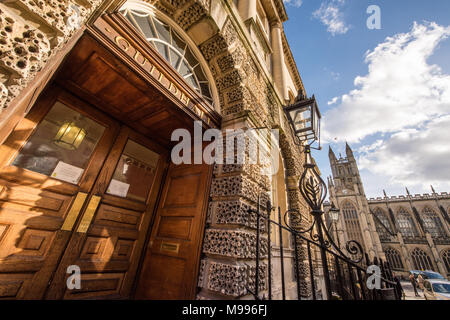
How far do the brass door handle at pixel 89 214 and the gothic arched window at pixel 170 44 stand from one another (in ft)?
7.33

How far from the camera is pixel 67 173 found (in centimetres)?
220

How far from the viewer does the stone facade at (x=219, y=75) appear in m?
1.01

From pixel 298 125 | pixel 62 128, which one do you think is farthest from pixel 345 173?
pixel 62 128

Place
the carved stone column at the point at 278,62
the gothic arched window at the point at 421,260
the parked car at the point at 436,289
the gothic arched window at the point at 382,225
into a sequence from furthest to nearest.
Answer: the gothic arched window at the point at 382,225 < the gothic arched window at the point at 421,260 < the parked car at the point at 436,289 < the carved stone column at the point at 278,62

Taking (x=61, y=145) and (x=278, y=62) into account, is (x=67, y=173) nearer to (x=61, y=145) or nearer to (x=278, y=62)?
(x=61, y=145)

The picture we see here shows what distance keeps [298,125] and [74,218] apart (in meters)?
3.45

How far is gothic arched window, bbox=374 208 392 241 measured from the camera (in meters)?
34.3

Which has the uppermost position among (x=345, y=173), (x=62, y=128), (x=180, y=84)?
(x=345, y=173)

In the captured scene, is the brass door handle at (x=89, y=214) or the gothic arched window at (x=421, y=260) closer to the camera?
the brass door handle at (x=89, y=214)

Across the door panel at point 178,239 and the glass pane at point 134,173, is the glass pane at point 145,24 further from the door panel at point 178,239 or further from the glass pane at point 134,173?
the door panel at point 178,239

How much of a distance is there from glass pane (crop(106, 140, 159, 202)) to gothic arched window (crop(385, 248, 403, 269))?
46.6 meters

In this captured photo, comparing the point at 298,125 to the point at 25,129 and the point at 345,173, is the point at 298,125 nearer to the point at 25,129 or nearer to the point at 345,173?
the point at 25,129

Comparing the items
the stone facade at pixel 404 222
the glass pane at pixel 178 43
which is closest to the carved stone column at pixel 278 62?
the glass pane at pixel 178 43

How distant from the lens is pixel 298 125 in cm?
291
